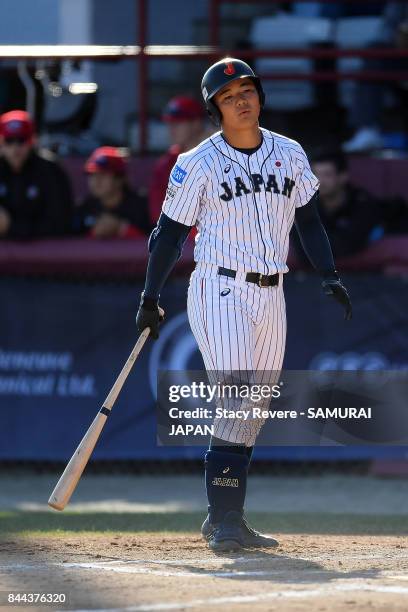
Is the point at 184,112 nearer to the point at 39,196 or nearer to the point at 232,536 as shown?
the point at 39,196

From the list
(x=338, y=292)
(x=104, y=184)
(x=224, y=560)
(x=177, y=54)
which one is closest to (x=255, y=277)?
(x=338, y=292)

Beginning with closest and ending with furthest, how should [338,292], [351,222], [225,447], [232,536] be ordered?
[232,536]
[225,447]
[338,292]
[351,222]

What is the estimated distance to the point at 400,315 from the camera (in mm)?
9547

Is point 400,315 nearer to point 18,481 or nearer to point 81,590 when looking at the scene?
point 18,481

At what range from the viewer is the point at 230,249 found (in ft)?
18.7

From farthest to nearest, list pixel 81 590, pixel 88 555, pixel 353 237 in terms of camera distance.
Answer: pixel 353 237
pixel 88 555
pixel 81 590

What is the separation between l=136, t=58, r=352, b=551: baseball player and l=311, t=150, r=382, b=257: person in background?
11.8 feet

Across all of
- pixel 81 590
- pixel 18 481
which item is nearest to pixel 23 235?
pixel 18 481

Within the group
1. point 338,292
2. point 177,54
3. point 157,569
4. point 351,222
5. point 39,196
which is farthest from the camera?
point 177,54

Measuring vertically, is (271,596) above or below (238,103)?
below

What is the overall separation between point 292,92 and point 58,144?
1943 mm

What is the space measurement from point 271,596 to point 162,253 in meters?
1.71

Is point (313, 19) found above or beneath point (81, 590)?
above

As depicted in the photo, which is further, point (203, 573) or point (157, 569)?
point (157, 569)
